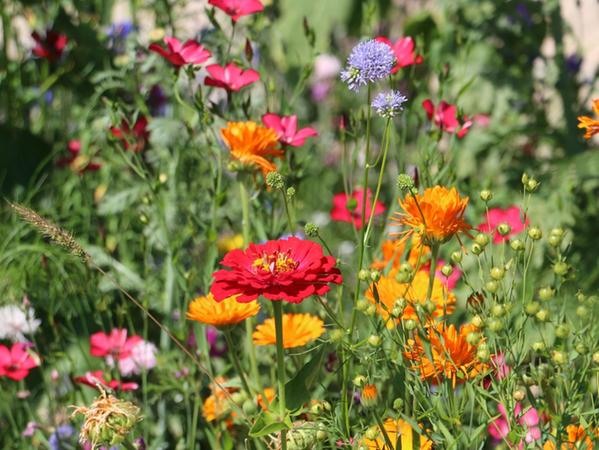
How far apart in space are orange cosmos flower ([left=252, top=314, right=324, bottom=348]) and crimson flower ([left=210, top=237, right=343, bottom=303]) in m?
0.17

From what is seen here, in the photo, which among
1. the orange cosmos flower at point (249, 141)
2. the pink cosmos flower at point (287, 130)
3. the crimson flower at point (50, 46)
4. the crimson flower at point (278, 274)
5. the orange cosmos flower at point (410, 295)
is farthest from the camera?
the crimson flower at point (50, 46)

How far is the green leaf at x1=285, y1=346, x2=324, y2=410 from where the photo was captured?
112 cm

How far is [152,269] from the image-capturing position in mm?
1922

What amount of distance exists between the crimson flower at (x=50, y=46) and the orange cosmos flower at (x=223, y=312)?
1.11 metres

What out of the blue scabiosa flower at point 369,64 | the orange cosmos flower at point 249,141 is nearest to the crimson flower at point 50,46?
the orange cosmos flower at point 249,141

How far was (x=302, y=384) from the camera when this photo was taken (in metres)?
1.13

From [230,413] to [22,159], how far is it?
103 centimetres

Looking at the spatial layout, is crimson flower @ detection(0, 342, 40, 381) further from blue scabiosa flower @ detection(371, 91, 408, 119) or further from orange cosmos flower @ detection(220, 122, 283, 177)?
blue scabiosa flower @ detection(371, 91, 408, 119)

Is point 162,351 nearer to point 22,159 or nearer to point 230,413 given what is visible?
point 230,413

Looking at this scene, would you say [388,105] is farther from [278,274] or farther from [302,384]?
[302,384]

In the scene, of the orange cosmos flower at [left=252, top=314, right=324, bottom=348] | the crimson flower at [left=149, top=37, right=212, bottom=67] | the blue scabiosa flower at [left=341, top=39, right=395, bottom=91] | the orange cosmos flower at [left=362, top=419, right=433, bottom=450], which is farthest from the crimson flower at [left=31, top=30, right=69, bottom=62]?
the orange cosmos flower at [left=362, top=419, right=433, bottom=450]

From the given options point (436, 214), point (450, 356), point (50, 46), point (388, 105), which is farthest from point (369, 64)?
point (50, 46)

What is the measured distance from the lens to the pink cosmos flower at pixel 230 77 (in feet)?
4.72

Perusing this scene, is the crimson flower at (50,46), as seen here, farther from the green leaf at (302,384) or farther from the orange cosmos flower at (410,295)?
the green leaf at (302,384)
